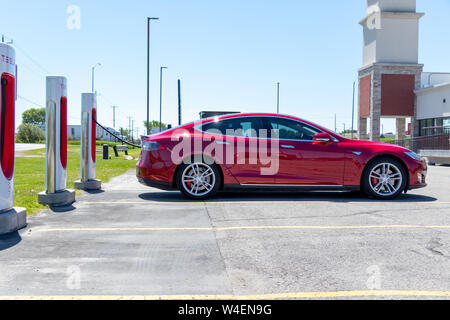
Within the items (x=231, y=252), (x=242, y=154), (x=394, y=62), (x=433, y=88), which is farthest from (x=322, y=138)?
(x=394, y=62)

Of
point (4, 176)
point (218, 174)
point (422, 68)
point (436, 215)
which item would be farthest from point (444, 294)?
point (422, 68)

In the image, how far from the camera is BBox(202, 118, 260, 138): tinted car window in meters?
7.97

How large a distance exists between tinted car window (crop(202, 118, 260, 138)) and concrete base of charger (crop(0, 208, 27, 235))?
359cm

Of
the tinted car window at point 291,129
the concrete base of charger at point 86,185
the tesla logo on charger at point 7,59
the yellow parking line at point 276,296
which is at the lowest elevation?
the yellow parking line at point 276,296

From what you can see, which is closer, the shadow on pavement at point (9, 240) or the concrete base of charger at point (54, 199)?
the shadow on pavement at point (9, 240)

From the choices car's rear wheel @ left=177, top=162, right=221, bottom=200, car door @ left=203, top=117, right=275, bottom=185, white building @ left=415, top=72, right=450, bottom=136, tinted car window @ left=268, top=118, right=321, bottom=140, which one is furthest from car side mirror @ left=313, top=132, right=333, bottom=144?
white building @ left=415, top=72, right=450, bottom=136

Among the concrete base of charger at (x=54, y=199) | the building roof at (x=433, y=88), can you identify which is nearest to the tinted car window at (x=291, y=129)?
the concrete base of charger at (x=54, y=199)

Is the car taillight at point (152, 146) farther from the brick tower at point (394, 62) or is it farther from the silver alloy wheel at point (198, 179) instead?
the brick tower at point (394, 62)

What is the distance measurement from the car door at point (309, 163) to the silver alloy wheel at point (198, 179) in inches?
46.8

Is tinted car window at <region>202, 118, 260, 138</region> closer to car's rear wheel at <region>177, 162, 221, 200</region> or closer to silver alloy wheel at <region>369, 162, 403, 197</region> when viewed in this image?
car's rear wheel at <region>177, 162, 221, 200</region>

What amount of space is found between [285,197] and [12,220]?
4754 millimetres

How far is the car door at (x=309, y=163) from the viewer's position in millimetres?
7871

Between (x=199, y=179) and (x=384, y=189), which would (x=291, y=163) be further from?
(x=384, y=189)
